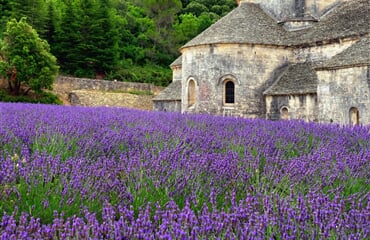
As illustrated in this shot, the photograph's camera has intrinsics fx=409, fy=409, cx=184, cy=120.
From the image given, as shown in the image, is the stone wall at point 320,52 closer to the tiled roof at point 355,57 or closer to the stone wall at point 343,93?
the tiled roof at point 355,57

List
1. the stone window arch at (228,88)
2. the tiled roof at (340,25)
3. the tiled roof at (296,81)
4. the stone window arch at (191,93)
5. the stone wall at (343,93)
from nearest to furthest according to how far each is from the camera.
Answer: the stone wall at (343,93) → the tiled roof at (340,25) → the tiled roof at (296,81) → the stone window arch at (228,88) → the stone window arch at (191,93)

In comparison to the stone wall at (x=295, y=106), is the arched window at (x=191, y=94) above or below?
above

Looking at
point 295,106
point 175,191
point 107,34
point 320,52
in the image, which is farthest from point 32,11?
point 175,191

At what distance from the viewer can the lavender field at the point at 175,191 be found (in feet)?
7.45

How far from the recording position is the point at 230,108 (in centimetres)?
1858

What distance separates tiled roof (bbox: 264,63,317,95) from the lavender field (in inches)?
442

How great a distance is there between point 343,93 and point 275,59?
489cm

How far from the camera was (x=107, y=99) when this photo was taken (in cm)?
2870

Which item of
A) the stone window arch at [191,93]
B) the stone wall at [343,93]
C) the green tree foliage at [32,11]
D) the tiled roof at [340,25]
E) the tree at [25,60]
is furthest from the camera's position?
the green tree foliage at [32,11]

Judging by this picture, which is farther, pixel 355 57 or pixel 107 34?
pixel 107 34

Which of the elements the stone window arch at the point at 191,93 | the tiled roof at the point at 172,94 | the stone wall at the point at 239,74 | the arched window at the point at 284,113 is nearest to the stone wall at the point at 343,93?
the arched window at the point at 284,113

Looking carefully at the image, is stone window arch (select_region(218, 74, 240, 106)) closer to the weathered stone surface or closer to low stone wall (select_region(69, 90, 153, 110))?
low stone wall (select_region(69, 90, 153, 110))

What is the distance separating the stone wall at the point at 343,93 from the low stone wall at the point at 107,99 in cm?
1648

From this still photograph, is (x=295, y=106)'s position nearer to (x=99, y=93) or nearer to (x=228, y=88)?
(x=228, y=88)
